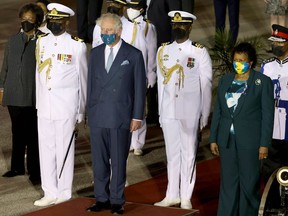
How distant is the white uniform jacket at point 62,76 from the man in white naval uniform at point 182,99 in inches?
33.2

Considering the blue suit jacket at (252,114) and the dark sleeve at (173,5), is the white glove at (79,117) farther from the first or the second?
the dark sleeve at (173,5)

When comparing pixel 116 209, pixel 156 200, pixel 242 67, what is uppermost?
pixel 242 67

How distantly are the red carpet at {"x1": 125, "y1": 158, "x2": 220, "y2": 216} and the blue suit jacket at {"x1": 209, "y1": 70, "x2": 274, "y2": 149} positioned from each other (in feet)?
4.70

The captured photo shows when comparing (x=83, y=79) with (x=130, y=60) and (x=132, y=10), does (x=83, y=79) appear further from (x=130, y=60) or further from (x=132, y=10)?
(x=132, y=10)

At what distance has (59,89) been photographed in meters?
13.1

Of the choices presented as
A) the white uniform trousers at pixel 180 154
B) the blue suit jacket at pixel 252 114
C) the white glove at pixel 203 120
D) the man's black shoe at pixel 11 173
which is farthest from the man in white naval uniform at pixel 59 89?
the blue suit jacket at pixel 252 114

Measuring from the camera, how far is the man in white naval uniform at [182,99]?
1307 cm

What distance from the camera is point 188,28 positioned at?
13.1 metres

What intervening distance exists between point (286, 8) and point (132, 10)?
4290 millimetres

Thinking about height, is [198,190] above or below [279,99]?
below

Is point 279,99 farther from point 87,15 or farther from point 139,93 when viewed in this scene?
point 87,15

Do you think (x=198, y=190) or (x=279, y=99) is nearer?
(x=279, y=99)

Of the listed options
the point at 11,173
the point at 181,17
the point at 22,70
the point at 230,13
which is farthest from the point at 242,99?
the point at 230,13

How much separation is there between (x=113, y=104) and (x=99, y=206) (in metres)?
1.05
